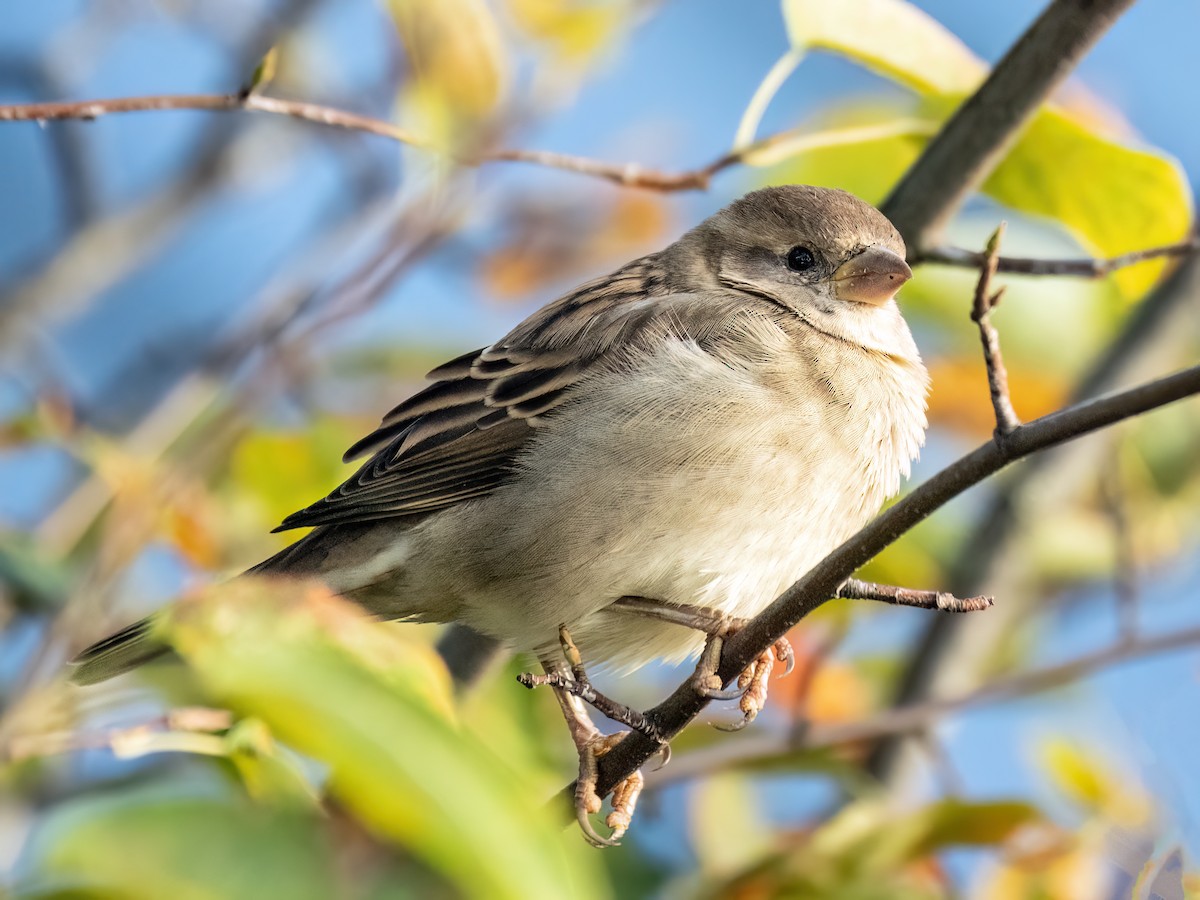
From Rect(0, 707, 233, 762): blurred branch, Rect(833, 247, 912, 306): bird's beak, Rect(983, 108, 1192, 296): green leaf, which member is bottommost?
Rect(0, 707, 233, 762): blurred branch

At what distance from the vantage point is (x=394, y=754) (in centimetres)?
109

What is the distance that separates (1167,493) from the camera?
362 centimetres

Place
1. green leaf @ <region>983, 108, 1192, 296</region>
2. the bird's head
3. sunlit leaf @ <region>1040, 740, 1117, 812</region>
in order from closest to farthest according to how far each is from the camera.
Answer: green leaf @ <region>983, 108, 1192, 296</region>, the bird's head, sunlit leaf @ <region>1040, 740, 1117, 812</region>

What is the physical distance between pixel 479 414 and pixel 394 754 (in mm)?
1621

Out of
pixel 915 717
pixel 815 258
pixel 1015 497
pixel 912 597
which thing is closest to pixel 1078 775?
pixel 915 717

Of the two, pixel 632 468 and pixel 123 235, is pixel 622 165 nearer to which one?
pixel 632 468

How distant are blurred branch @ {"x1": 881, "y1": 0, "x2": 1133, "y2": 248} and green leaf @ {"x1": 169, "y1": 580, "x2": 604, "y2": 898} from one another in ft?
5.84

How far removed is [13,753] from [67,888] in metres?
0.22

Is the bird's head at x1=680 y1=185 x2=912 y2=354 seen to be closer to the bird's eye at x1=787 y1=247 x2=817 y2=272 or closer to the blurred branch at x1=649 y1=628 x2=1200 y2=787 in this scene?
the bird's eye at x1=787 y1=247 x2=817 y2=272

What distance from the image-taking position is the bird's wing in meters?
2.62

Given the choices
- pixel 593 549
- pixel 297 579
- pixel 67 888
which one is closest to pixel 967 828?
pixel 593 549

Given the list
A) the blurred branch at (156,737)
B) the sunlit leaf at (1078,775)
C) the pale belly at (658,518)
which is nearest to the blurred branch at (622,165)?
the pale belly at (658,518)

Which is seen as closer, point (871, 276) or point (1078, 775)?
point (871, 276)

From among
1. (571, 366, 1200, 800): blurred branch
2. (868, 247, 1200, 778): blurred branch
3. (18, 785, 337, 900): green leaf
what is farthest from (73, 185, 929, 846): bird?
(18, 785, 337, 900): green leaf
